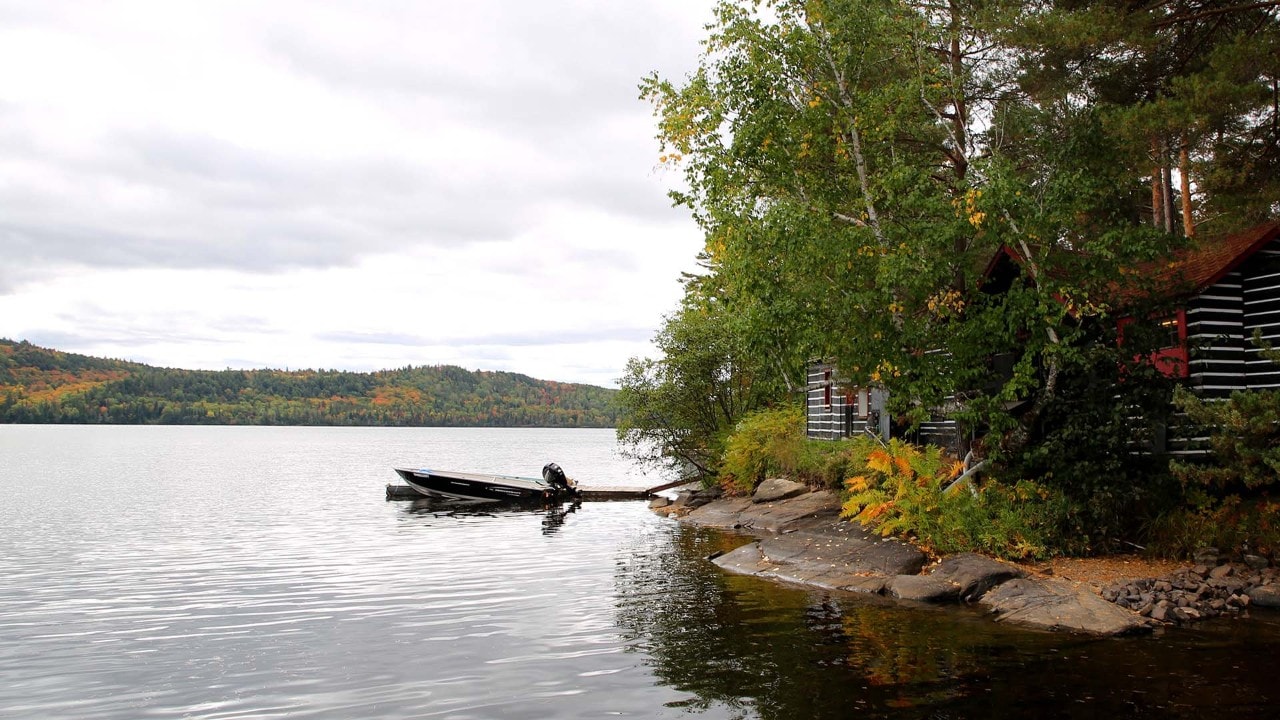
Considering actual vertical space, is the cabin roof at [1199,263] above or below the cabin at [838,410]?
above

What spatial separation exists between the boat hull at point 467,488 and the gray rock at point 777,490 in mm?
12146

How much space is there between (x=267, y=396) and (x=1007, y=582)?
503 feet

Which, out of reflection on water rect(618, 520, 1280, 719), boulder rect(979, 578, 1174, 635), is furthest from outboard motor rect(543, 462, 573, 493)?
boulder rect(979, 578, 1174, 635)

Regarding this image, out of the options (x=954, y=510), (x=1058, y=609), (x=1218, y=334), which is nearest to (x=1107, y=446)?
(x=954, y=510)

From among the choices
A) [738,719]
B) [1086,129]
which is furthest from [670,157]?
[738,719]

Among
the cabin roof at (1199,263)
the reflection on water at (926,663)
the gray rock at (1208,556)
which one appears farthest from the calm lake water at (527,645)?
the cabin roof at (1199,263)

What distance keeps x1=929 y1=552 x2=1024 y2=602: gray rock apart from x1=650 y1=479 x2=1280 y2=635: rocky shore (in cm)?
2

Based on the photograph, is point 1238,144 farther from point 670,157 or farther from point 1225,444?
point 670,157

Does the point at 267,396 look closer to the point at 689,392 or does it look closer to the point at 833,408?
the point at 689,392

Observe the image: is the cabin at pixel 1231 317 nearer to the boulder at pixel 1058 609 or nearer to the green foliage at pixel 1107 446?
the green foliage at pixel 1107 446

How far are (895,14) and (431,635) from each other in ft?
60.3

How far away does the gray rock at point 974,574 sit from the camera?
15.5 m

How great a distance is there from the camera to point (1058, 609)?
1384 cm

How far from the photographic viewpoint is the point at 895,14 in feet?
74.0
